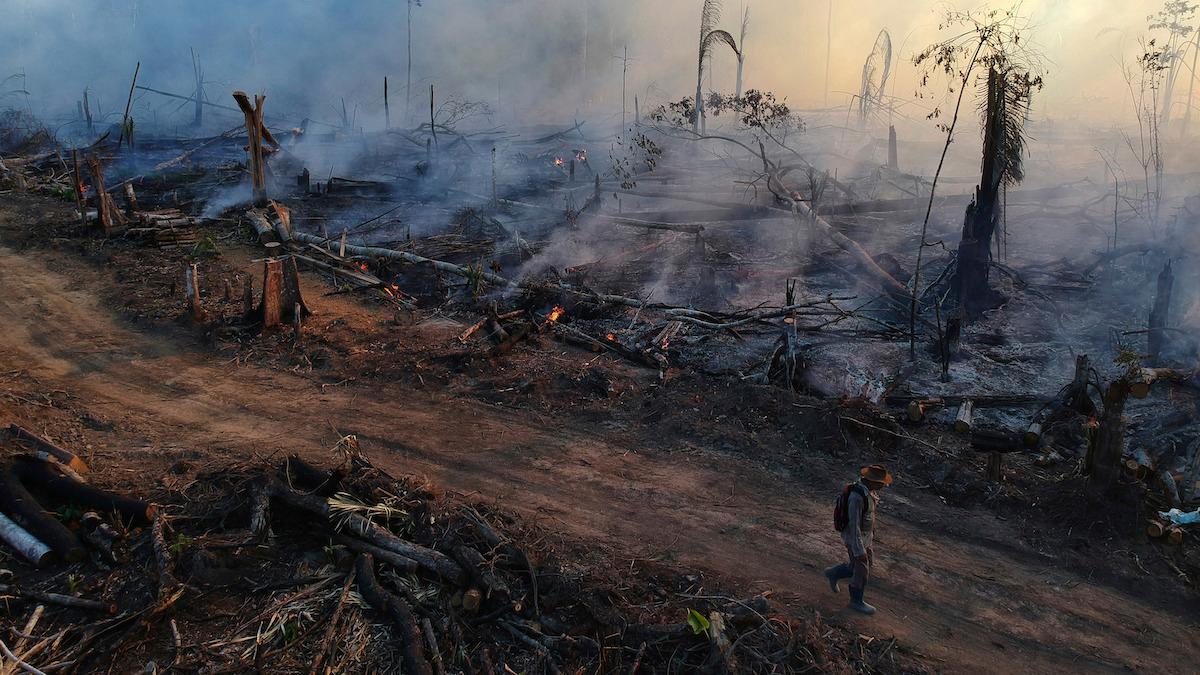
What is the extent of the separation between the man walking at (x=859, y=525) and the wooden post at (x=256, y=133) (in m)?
15.7

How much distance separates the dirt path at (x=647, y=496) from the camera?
237 inches

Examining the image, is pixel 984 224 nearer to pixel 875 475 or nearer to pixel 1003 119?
pixel 1003 119

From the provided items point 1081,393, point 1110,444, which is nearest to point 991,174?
point 1081,393

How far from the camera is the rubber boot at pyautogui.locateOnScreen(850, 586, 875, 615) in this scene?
19.9 feet

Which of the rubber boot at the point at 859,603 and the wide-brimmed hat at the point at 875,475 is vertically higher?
the wide-brimmed hat at the point at 875,475

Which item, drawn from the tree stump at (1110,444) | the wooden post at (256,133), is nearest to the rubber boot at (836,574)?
the tree stump at (1110,444)

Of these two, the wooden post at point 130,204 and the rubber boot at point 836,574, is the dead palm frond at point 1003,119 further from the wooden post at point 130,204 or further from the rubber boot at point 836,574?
the wooden post at point 130,204

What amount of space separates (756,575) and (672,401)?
3.86 metres

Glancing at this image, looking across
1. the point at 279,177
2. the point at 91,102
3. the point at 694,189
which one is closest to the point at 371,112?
the point at 91,102

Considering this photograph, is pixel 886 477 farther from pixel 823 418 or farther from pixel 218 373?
pixel 218 373

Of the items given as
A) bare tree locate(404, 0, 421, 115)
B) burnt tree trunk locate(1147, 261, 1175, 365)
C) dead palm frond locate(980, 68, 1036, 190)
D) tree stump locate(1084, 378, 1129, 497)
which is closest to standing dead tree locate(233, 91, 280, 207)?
dead palm frond locate(980, 68, 1036, 190)

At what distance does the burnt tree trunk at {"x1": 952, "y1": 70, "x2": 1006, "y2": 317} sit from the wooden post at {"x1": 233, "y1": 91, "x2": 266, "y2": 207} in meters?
15.0

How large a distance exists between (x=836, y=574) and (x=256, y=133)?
1728 cm

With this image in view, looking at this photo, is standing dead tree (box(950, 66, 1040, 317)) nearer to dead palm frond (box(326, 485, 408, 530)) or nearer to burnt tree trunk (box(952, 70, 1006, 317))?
burnt tree trunk (box(952, 70, 1006, 317))
